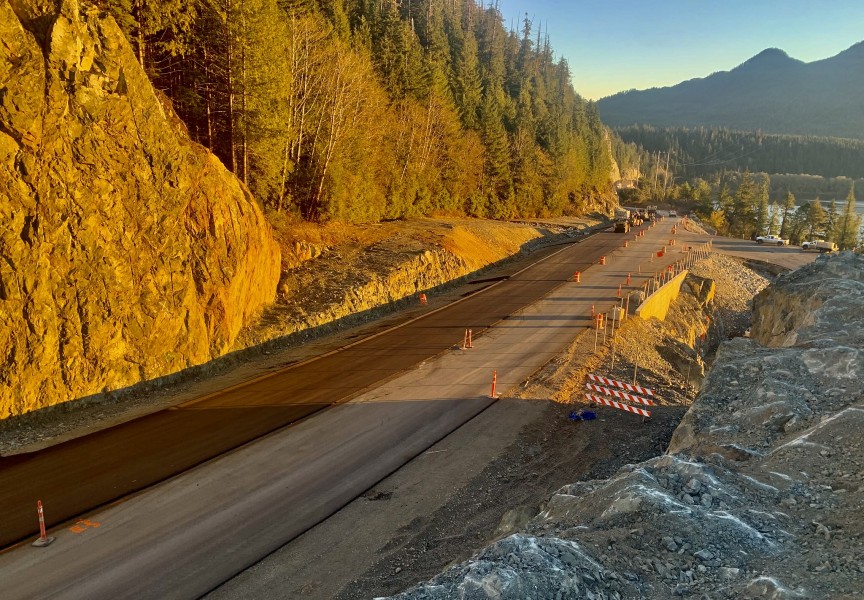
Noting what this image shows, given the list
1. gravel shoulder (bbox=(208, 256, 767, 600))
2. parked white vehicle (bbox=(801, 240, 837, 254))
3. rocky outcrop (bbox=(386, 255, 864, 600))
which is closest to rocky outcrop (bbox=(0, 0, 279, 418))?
gravel shoulder (bbox=(208, 256, 767, 600))

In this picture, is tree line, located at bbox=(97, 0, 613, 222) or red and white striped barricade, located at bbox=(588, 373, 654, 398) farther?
tree line, located at bbox=(97, 0, 613, 222)

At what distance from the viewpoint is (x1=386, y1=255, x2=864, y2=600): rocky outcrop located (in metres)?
5.99

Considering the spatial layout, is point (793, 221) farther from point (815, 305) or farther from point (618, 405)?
point (618, 405)

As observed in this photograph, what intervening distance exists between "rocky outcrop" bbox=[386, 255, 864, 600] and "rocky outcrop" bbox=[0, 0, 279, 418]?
49.5 feet

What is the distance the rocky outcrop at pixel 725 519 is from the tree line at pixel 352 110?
24358 mm

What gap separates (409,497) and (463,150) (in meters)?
51.1

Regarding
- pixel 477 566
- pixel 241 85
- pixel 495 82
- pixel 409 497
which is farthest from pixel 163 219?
pixel 495 82

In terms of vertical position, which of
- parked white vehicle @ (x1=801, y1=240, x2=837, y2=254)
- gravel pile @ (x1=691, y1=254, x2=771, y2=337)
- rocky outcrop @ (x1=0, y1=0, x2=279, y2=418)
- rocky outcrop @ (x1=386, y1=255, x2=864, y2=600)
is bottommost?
gravel pile @ (x1=691, y1=254, x2=771, y2=337)

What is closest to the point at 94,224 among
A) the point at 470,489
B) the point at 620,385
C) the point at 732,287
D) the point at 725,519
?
the point at 470,489

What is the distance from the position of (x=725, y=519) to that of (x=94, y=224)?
19105 millimetres

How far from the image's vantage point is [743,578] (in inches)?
239

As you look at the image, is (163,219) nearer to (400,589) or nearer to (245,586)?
(245,586)

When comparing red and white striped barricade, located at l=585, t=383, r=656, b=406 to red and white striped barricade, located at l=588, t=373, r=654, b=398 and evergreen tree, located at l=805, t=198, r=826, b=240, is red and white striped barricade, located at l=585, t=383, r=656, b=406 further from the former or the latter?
evergreen tree, located at l=805, t=198, r=826, b=240

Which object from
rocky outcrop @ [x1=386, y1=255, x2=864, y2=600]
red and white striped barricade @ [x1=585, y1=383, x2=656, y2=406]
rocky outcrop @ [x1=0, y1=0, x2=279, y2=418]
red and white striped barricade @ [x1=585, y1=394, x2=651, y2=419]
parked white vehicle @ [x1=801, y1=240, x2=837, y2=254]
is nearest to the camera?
rocky outcrop @ [x1=386, y1=255, x2=864, y2=600]
